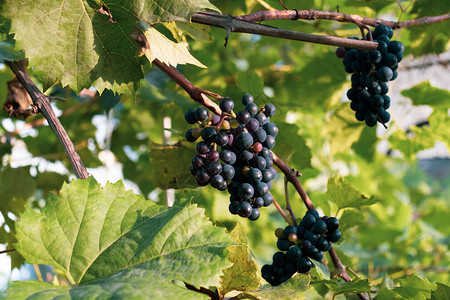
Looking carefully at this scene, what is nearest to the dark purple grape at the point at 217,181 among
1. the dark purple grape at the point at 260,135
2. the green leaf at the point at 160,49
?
the dark purple grape at the point at 260,135

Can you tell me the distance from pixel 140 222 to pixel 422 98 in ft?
4.30

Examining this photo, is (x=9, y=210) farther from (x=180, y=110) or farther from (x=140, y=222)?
(x=140, y=222)

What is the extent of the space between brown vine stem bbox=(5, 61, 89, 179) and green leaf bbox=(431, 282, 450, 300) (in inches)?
27.5

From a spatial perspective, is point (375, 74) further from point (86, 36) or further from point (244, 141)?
point (86, 36)

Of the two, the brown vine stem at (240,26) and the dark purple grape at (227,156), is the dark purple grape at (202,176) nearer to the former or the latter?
the dark purple grape at (227,156)

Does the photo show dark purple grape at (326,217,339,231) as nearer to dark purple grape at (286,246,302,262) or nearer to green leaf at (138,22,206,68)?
dark purple grape at (286,246,302,262)

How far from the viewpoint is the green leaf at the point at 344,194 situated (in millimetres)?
1158

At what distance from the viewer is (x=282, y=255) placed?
97 centimetres

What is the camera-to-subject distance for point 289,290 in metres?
0.80

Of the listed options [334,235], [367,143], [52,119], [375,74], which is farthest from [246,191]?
[367,143]

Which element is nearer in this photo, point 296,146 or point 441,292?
point 441,292

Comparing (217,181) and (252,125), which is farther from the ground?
(252,125)

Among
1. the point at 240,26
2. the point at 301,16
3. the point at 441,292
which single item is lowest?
the point at 441,292

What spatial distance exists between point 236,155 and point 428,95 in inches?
42.1
